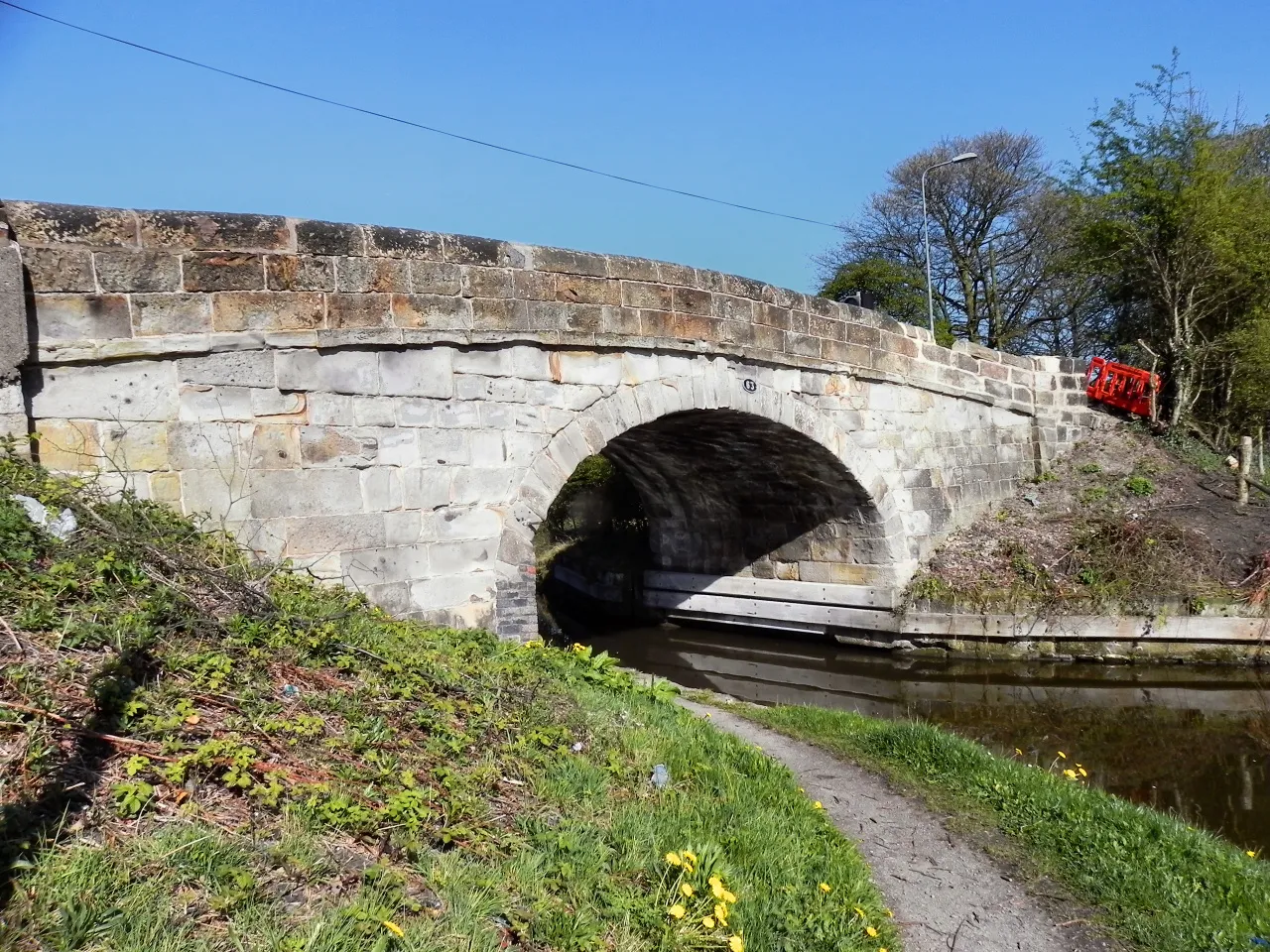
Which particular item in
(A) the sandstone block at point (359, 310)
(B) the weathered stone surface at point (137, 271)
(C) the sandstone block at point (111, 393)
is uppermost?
(B) the weathered stone surface at point (137, 271)

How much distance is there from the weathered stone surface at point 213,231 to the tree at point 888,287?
17.8m

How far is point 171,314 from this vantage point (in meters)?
5.12

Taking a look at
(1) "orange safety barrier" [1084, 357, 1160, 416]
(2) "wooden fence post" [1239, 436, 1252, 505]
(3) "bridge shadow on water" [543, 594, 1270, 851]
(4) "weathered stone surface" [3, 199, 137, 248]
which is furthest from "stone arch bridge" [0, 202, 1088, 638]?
(1) "orange safety barrier" [1084, 357, 1160, 416]

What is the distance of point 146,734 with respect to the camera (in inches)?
109

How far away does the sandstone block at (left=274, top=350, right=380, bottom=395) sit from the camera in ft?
18.3

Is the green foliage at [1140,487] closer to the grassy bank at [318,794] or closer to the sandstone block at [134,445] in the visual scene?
the grassy bank at [318,794]

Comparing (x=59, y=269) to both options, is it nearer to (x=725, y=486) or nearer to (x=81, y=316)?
(x=81, y=316)

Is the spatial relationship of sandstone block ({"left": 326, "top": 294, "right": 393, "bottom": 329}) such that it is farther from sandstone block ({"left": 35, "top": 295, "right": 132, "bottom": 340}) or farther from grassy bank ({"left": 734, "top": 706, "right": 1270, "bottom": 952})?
grassy bank ({"left": 734, "top": 706, "right": 1270, "bottom": 952})

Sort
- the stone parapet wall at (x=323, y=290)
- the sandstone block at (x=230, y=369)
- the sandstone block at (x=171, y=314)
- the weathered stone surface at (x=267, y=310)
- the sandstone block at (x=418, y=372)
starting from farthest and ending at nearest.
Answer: the sandstone block at (x=418, y=372) < the weathered stone surface at (x=267, y=310) < the sandstone block at (x=230, y=369) < the sandstone block at (x=171, y=314) < the stone parapet wall at (x=323, y=290)

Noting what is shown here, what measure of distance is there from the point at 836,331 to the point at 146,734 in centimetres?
853

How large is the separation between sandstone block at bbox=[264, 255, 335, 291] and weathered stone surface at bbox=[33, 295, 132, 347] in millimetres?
865

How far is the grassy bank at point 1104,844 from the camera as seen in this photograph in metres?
3.63

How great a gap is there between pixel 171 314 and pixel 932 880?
5.22 metres

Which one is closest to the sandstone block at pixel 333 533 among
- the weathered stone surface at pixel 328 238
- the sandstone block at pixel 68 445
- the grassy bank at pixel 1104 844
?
the sandstone block at pixel 68 445
